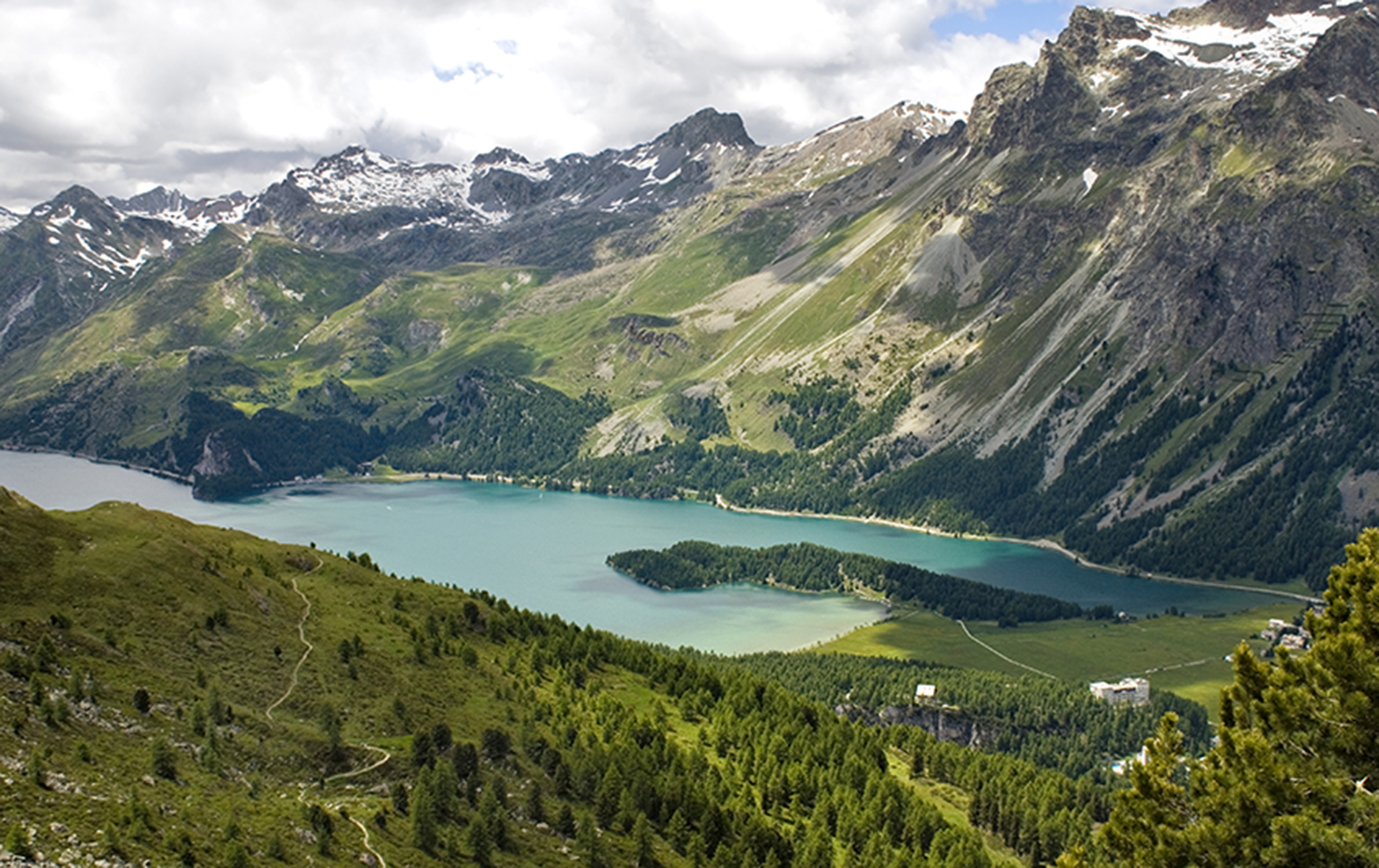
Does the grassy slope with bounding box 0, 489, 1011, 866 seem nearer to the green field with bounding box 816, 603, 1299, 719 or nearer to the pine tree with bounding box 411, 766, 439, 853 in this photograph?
the pine tree with bounding box 411, 766, 439, 853

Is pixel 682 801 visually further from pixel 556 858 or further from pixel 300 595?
pixel 300 595

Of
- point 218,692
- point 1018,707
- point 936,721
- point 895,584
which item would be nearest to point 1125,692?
point 1018,707

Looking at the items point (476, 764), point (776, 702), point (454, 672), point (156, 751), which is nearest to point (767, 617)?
point (776, 702)

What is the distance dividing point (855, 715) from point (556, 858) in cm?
6884

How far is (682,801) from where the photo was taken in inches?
2552

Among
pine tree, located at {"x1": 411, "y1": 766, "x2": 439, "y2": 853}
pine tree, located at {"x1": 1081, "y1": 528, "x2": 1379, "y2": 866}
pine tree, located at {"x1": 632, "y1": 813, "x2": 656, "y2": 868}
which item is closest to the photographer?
pine tree, located at {"x1": 1081, "y1": 528, "x2": 1379, "y2": 866}

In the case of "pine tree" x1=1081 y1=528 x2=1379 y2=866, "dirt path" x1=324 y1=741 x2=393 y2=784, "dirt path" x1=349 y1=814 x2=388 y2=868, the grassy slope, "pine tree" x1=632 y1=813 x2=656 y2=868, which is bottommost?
"pine tree" x1=632 y1=813 x2=656 y2=868

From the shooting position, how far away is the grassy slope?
133 ft

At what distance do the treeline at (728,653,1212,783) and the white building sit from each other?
125 centimetres

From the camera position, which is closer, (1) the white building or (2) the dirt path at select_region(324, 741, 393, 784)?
(2) the dirt path at select_region(324, 741, 393, 784)

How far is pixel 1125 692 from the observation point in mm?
122125

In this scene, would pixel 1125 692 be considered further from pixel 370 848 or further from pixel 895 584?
pixel 370 848

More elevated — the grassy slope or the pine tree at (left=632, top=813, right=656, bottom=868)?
the grassy slope

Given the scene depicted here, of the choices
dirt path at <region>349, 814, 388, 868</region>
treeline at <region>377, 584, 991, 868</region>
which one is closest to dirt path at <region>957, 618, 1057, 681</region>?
treeline at <region>377, 584, 991, 868</region>
